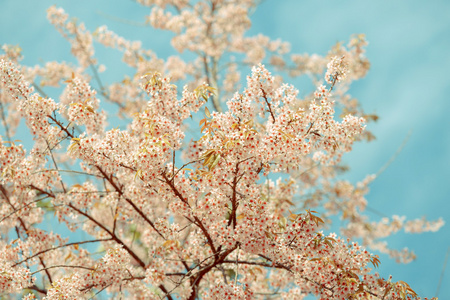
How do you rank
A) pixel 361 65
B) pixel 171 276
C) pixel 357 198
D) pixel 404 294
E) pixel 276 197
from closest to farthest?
pixel 404 294
pixel 171 276
pixel 276 197
pixel 361 65
pixel 357 198

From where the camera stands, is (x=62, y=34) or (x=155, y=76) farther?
(x=62, y=34)

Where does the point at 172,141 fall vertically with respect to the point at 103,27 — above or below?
below

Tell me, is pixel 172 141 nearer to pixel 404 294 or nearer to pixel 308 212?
→ pixel 308 212

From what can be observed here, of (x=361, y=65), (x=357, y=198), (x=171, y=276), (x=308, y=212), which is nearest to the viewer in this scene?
(x=308, y=212)

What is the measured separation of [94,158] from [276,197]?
106 inches

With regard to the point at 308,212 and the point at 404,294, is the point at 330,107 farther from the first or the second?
the point at 404,294

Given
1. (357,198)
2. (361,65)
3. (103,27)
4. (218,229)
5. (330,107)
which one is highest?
(103,27)

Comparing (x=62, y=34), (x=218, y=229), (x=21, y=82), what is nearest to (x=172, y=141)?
(x=218, y=229)

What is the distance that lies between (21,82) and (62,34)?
4237mm

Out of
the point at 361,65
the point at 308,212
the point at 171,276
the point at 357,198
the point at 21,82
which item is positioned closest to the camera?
the point at 308,212

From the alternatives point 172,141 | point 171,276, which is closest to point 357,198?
point 171,276

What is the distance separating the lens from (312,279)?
123 inches

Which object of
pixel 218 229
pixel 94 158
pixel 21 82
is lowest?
pixel 218 229

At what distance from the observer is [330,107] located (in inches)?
120
